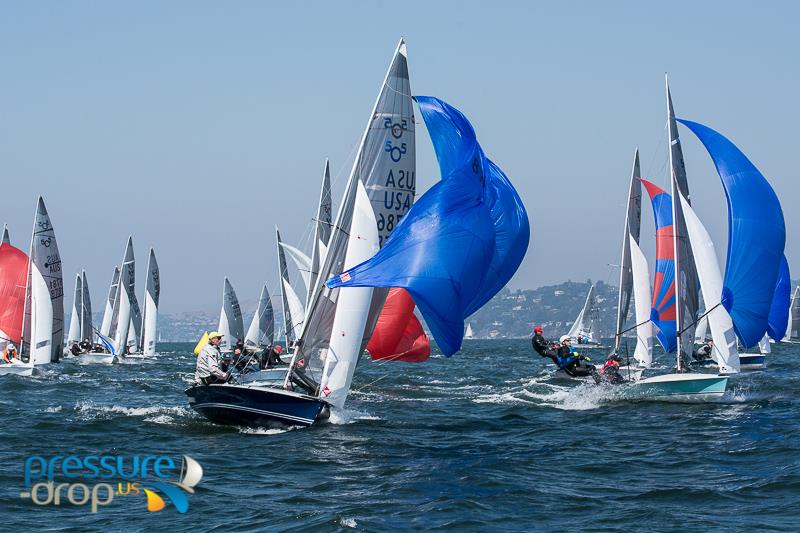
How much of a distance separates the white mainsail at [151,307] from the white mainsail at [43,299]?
22953mm

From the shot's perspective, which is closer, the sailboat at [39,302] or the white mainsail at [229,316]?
the sailboat at [39,302]

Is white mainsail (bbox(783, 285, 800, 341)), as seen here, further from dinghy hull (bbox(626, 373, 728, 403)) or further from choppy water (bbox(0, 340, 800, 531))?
dinghy hull (bbox(626, 373, 728, 403))

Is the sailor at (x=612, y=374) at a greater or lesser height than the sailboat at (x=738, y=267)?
lesser

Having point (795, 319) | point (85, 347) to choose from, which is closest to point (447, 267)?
point (85, 347)

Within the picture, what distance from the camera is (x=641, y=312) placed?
31688 millimetres

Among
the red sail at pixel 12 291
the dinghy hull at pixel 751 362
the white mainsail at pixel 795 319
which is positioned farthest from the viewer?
the white mainsail at pixel 795 319

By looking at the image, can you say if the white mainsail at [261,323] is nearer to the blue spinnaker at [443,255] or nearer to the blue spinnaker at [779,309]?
the blue spinnaker at [779,309]

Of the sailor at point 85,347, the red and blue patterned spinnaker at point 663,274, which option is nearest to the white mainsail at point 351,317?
the red and blue patterned spinnaker at point 663,274

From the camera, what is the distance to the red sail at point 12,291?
122 ft

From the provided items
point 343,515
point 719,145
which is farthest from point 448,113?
point 343,515

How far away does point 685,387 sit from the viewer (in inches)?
896

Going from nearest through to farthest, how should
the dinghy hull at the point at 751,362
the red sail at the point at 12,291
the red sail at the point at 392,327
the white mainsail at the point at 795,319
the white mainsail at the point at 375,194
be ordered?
the white mainsail at the point at 375,194
the red sail at the point at 392,327
the red sail at the point at 12,291
the dinghy hull at the point at 751,362
the white mainsail at the point at 795,319

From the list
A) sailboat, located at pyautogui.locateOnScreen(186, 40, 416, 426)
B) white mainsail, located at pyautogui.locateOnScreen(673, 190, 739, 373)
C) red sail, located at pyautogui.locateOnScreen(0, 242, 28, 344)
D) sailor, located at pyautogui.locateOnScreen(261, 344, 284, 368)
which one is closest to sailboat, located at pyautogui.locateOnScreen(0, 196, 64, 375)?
red sail, located at pyautogui.locateOnScreen(0, 242, 28, 344)

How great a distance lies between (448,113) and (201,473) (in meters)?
9.29
